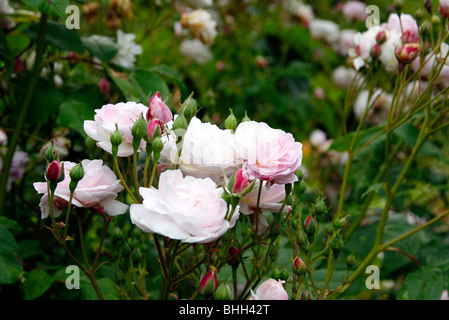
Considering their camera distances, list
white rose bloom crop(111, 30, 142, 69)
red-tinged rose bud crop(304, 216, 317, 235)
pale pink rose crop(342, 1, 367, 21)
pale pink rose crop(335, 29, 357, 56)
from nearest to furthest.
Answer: red-tinged rose bud crop(304, 216, 317, 235)
white rose bloom crop(111, 30, 142, 69)
pale pink rose crop(335, 29, 357, 56)
pale pink rose crop(342, 1, 367, 21)

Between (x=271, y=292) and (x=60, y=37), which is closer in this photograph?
(x=271, y=292)

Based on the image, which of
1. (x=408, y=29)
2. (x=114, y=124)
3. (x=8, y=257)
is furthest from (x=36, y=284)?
(x=408, y=29)

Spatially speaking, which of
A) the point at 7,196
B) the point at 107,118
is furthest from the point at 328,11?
the point at 107,118

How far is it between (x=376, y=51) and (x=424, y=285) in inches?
22.4

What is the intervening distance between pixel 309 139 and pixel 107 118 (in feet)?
7.13

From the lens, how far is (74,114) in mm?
1070

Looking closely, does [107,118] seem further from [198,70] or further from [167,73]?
[198,70]

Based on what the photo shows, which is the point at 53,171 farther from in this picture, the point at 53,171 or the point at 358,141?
the point at 358,141

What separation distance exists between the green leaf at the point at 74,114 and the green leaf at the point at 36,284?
0.31 metres

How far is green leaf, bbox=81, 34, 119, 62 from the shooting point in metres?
1.18

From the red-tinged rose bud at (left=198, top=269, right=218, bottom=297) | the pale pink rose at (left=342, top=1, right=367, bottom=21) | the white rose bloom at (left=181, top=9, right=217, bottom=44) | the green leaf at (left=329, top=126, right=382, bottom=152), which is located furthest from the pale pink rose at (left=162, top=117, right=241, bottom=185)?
the pale pink rose at (left=342, top=1, right=367, bottom=21)

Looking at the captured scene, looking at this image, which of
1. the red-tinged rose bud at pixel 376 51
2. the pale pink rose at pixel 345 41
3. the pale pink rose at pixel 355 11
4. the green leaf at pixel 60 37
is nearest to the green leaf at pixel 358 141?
the red-tinged rose bud at pixel 376 51

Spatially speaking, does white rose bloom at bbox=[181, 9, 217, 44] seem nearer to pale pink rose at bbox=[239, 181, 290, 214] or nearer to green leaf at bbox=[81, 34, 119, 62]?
green leaf at bbox=[81, 34, 119, 62]

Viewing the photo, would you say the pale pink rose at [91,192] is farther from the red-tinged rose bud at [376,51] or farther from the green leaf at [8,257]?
the red-tinged rose bud at [376,51]
